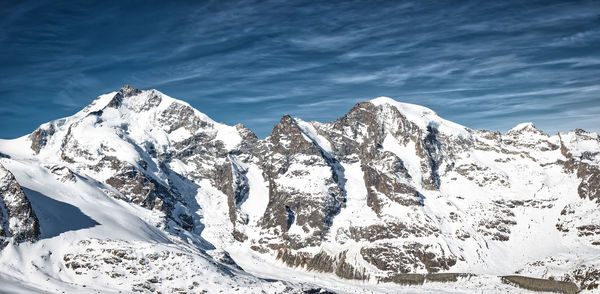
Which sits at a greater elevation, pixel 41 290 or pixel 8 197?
pixel 8 197

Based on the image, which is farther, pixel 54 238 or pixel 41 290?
pixel 54 238

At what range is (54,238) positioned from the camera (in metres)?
188

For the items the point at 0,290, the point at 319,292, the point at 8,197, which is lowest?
the point at 0,290

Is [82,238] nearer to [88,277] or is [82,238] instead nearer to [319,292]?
[88,277]

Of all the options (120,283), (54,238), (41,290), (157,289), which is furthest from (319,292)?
(54,238)

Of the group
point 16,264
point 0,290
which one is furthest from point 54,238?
point 0,290

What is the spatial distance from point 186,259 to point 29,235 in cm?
5945

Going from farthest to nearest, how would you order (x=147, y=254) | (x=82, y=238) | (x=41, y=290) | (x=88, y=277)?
(x=82, y=238) → (x=147, y=254) → (x=88, y=277) → (x=41, y=290)

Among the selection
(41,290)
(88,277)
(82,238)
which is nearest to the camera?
(41,290)

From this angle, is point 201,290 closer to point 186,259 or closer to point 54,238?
point 186,259

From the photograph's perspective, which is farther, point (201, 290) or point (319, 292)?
point (319, 292)

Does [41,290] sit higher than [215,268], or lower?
lower

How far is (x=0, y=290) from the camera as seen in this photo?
142500 millimetres

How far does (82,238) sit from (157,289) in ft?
174
